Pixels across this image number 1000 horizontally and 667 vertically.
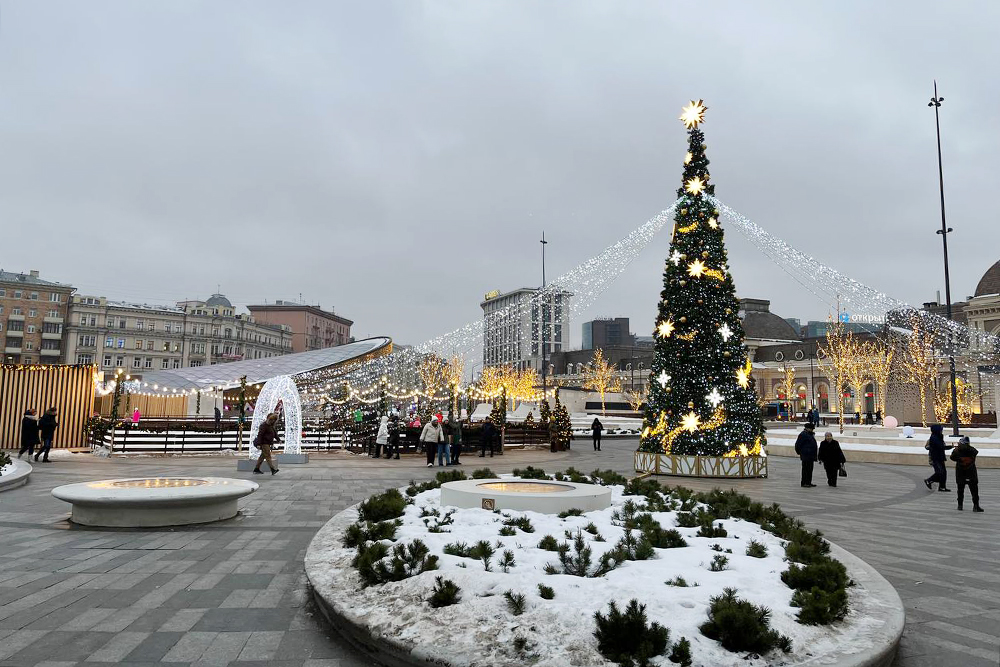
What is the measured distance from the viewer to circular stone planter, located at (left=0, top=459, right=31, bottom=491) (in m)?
12.2

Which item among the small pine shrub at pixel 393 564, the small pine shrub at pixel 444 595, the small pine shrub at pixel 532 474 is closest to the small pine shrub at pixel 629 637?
the small pine shrub at pixel 444 595

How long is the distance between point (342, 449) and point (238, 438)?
4736 millimetres

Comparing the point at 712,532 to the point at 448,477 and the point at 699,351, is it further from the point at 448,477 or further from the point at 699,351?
the point at 699,351

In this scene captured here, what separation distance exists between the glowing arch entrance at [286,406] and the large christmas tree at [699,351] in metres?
11.6

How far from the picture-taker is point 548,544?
5703 millimetres

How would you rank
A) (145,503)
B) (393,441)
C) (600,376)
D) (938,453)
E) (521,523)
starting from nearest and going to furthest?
(521,523) → (145,503) → (938,453) → (393,441) → (600,376)

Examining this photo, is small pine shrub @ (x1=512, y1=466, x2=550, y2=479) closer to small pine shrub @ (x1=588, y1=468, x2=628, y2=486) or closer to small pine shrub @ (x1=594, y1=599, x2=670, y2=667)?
small pine shrub @ (x1=588, y1=468, x2=628, y2=486)

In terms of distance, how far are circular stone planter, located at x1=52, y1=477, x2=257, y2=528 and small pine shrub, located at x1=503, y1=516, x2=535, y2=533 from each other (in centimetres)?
454

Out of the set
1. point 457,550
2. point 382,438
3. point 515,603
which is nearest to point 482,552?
point 457,550

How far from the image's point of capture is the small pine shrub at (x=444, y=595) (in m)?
4.41

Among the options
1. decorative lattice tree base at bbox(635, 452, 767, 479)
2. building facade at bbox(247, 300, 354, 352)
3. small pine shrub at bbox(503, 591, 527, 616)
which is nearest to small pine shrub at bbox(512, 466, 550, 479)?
small pine shrub at bbox(503, 591, 527, 616)

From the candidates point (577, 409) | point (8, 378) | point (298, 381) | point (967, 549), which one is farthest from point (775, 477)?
point (577, 409)

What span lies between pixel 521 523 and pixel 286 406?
640 inches

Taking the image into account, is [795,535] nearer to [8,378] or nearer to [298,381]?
[8,378]
